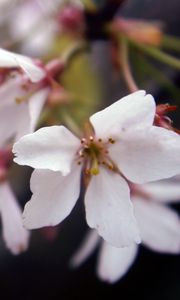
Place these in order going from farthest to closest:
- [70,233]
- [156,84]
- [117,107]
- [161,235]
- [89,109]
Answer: [70,233] < [156,84] < [89,109] < [161,235] < [117,107]

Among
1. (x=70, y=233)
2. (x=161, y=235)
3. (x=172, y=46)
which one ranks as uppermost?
(x=172, y=46)

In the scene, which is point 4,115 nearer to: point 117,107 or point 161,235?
point 117,107

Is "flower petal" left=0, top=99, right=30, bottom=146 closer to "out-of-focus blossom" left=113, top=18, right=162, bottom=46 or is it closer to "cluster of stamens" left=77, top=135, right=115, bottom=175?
"cluster of stamens" left=77, top=135, right=115, bottom=175

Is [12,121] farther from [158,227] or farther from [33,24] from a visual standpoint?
[33,24]

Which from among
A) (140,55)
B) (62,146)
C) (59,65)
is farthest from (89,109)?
(62,146)

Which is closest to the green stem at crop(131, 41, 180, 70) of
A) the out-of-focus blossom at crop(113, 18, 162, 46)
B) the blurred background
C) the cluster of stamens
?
the out-of-focus blossom at crop(113, 18, 162, 46)
